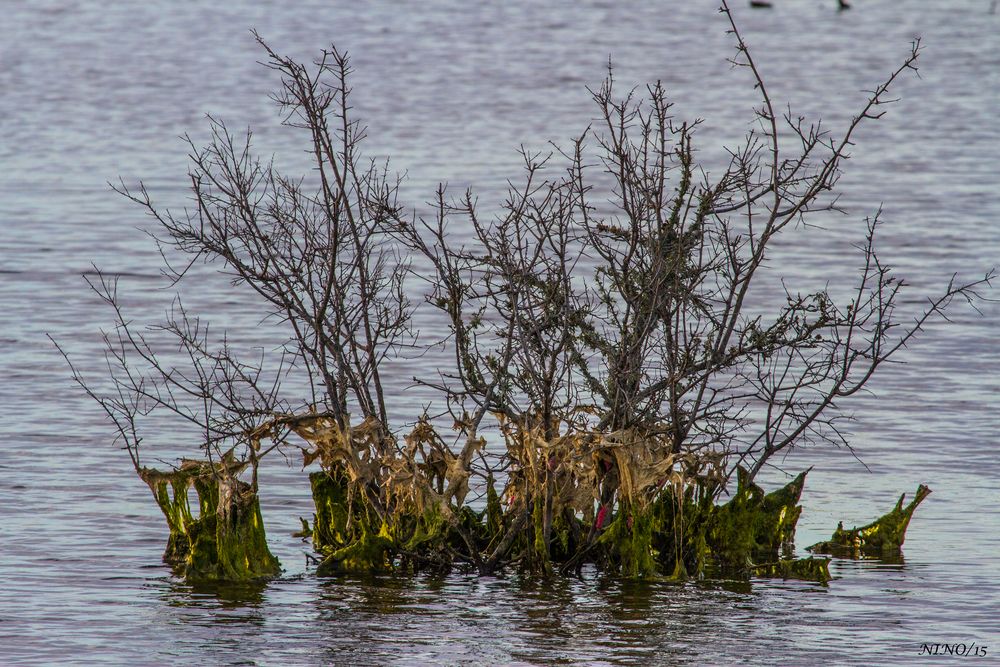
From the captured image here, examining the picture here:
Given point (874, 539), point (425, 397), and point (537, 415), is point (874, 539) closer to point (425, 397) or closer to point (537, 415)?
point (537, 415)

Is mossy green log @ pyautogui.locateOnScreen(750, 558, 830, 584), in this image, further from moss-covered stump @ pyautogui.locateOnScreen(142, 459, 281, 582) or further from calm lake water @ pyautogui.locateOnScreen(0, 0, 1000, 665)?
moss-covered stump @ pyautogui.locateOnScreen(142, 459, 281, 582)

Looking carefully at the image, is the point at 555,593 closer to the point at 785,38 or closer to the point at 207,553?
the point at 207,553

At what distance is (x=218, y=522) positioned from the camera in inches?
362

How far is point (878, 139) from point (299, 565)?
89.5 ft

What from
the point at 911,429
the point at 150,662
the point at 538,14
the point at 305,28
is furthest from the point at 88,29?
the point at 150,662

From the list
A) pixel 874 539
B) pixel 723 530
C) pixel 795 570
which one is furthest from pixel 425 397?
pixel 795 570

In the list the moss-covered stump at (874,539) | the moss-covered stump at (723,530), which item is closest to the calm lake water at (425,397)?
the moss-covered stump at (874,539)

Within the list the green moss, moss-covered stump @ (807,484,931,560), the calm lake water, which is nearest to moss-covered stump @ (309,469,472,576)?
the calm lake water

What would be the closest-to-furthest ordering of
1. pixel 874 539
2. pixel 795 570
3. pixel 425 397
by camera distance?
pixel 795 570 → pixel 874 539 → pixel 425 397

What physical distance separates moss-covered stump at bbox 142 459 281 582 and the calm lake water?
172 millimetres

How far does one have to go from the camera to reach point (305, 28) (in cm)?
5784

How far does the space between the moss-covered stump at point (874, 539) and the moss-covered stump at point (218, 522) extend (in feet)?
10.5

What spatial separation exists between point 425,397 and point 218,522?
5.43 metres

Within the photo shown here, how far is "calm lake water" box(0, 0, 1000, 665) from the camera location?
28.3 ft
